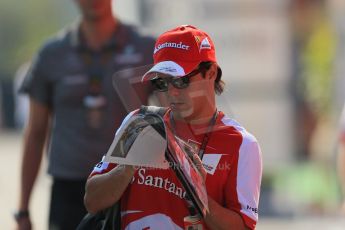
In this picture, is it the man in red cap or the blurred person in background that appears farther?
the blurred person in background

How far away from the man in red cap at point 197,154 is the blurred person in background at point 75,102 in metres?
1.60

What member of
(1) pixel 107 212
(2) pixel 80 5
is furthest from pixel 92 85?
(1) pixel 107 212

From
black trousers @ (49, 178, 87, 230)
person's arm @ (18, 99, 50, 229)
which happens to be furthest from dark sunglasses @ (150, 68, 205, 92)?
person's arm @ (18, 99, 50, 229)

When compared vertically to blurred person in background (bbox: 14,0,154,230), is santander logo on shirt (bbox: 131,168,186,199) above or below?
above

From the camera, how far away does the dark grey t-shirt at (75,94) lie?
5.65 meters

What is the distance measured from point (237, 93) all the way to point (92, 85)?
7.48 meters

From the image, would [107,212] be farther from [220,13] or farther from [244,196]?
[220,13]

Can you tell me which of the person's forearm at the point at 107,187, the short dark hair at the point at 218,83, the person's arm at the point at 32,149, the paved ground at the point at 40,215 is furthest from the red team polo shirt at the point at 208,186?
the paved ground at the point at 40,215

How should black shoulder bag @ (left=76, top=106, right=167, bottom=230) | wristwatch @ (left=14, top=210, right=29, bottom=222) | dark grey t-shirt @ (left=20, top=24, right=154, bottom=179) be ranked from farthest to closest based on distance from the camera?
wristwatch @ (left=14, top=210, right=29, bottom=222) → dark grey t-shirt @ (left=20, top=24, right=154, bottom=179) → black shoulder bag @ (left=76, top=106, right=167, bottom=230)

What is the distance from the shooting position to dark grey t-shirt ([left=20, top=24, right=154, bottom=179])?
18.5ft

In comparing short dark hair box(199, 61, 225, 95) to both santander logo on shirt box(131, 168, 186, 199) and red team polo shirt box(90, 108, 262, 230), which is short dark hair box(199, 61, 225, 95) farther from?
santander logo on shirt box(131, 168, 186, 199)

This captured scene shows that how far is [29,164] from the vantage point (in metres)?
5.90

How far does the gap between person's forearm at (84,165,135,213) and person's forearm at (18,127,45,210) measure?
6.25ft

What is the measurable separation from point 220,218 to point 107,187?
16.1 inches
